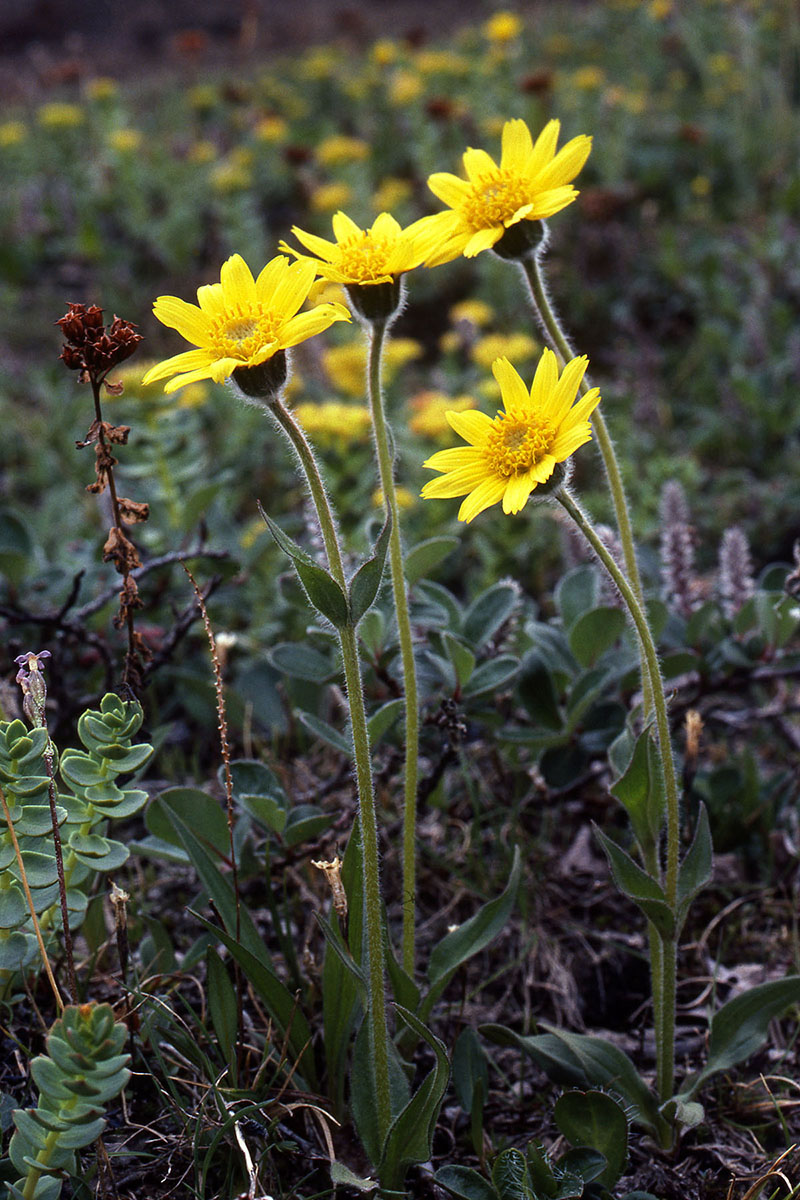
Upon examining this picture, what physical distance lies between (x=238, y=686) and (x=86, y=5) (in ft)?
52.1

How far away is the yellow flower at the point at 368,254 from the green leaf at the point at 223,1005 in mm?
1091

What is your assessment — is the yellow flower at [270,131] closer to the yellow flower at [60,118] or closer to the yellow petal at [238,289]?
the yellow flower at [60,118]

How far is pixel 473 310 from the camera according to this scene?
4.71 m

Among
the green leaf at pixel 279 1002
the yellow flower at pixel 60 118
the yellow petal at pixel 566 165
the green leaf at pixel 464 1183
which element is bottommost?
the green leaf at pixel 464 1183

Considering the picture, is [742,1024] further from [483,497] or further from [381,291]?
[381,291]

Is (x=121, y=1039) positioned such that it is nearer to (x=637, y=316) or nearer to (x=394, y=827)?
(x=394, y=827)

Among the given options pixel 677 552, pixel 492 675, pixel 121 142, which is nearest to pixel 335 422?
pixel 677 552

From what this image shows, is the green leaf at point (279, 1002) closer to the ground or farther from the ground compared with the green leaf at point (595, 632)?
closer to the ground

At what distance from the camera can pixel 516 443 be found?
162 cm

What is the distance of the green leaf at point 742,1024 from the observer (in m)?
1.70

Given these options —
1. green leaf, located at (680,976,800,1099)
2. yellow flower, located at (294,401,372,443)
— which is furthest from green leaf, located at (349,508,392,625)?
yellow flower, located at (294,401,372,443)

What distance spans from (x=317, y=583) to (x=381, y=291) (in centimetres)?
48

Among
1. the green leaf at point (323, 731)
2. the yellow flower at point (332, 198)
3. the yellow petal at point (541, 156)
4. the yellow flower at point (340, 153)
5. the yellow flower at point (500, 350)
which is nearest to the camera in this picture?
the yellow petal at point (541, 156)

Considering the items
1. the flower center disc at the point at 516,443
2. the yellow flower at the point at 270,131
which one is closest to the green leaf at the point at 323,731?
the flower center disc at the point at 516,443
